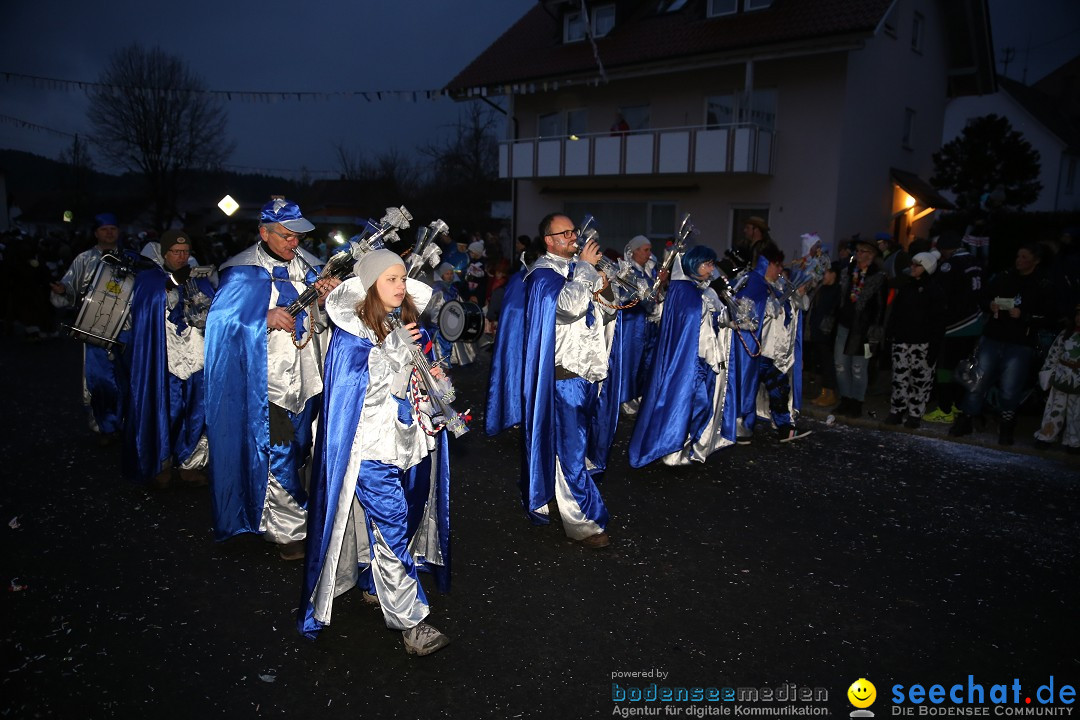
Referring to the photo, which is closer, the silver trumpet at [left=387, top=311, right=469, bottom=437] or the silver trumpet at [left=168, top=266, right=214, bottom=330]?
the silver trumpet at [left=387, top=311, right=469, bottom=437]

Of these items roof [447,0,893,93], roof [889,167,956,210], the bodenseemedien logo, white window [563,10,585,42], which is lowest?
the bodenseemedien logo

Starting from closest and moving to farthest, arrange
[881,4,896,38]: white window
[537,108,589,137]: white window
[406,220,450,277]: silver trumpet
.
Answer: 1. [406,220,450,277]: silver trumpet
2. [881,4,896,38]: white window
3. [537,108,589,137]: white window

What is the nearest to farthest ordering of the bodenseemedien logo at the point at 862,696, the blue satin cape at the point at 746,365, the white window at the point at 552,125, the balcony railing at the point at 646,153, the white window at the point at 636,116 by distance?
1. the bodenseemedien logo at the point at 862,696
2. the blue satin cape at the point at 746,365
3. the balcony railing at the point at 646,153
4. the white window at the point at 636,116
5. the white window at the point at 552,125

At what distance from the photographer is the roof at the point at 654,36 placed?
1530cm

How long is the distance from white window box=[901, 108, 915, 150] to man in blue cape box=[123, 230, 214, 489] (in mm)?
18954

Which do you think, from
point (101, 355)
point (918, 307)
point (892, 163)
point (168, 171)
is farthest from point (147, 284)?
point (168, 171)

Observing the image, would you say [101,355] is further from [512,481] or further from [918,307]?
[918,307]

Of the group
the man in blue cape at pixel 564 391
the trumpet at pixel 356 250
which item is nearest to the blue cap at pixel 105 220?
the trumpet at pixel 356 250

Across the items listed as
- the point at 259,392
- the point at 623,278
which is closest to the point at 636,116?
the point at 623,278

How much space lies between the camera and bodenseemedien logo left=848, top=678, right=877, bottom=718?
3.09 m

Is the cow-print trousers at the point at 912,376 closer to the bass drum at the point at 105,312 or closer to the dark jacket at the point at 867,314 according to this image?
the dark jacket at the point at 867,314

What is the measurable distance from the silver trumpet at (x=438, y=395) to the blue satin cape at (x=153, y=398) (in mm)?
3002

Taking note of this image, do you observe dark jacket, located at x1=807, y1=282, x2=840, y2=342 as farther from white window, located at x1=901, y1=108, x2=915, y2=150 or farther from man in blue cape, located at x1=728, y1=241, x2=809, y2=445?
white window, located at x1=901, y1=108, x2=915, y2=150

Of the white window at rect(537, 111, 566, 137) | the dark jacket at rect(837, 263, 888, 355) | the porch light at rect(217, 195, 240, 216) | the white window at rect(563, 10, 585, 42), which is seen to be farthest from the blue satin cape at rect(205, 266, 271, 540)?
the white window at rect(563, 10, 585, 42)
